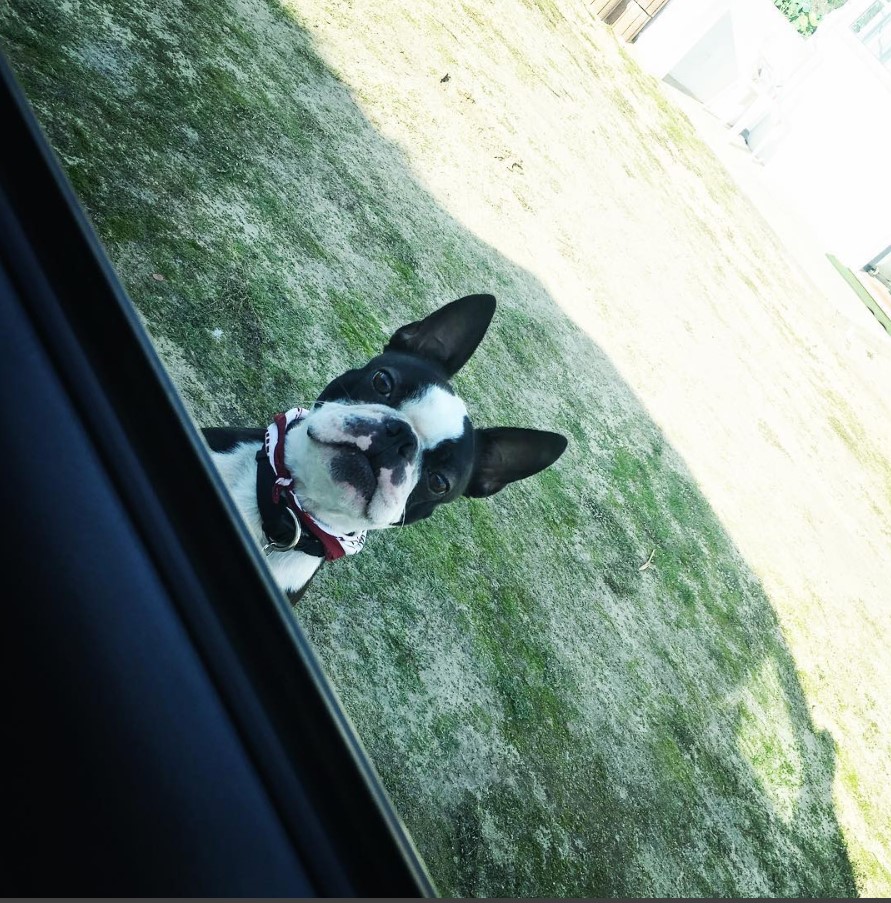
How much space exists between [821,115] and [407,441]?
70.5 ft

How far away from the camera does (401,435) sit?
2.69 metres

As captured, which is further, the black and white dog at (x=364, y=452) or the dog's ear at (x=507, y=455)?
the dog's ear at (x=507, y=455)

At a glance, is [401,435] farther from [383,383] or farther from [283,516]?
[283,516]

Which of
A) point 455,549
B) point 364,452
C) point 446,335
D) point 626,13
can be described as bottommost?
point 455,549

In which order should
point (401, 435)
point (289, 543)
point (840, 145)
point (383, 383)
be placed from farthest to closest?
point (840, 145) < point (383, 383) < point (401, 435) < point (289, 543)

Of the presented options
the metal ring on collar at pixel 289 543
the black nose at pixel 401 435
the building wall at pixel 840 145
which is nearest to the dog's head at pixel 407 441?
the black nose at pixel 401 435

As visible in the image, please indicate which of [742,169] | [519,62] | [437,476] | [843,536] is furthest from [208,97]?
[742,169]

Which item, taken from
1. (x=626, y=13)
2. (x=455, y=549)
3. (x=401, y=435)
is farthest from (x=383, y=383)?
(x=626, y=13)

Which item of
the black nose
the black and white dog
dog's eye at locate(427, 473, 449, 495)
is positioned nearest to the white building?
the black and white dog

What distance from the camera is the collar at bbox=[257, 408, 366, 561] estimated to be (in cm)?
244

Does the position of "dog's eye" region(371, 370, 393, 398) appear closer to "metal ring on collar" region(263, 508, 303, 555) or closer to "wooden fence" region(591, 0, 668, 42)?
"metal ring on collar" region(263, 508, 303, 555)

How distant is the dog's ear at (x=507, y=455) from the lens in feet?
10.6

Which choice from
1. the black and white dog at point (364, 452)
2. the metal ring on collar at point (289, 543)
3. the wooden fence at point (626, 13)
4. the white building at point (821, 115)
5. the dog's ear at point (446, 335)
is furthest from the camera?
the white building at point (821, 115)

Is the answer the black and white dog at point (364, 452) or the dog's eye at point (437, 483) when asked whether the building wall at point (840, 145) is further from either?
the dog's eye at point (437, 483)
